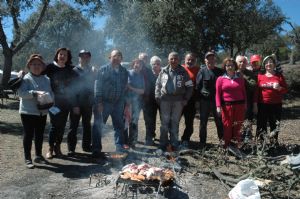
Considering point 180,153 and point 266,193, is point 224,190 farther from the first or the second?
point 180,153

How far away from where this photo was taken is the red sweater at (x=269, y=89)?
283 inches

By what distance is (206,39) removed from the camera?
14398mm

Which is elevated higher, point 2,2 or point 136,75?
point 2,2

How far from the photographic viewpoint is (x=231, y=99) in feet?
22.4

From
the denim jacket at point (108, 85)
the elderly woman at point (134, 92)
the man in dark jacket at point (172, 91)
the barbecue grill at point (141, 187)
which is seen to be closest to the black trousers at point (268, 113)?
the man in dark jacket at point (172, 91)

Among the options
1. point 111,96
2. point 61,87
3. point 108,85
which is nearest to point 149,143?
point 111,96

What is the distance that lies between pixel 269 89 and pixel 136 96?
8.56ft

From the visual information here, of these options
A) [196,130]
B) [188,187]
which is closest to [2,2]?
[196,130]

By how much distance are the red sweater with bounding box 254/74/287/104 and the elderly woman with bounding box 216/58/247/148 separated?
2.01 feet

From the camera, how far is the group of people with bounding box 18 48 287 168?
6.00m

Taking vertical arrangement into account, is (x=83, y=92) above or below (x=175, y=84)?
below

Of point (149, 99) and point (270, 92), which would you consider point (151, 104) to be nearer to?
point (149, 99)

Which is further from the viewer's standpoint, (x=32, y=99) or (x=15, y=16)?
(x=15, y=16)

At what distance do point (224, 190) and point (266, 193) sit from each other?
0.64 meters
